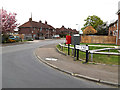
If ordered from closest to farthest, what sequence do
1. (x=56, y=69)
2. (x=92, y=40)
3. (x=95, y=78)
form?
(x=95, y=78), (x=56, y=69), (x=92, y=40)

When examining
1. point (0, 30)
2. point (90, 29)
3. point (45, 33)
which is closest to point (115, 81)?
point (0, 30)

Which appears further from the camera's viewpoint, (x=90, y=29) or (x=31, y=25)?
(x=31, y=25)

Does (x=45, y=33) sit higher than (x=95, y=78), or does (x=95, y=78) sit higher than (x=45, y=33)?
(x=45, y=33)

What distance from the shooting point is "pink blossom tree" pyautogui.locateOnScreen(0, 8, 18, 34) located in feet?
83.0

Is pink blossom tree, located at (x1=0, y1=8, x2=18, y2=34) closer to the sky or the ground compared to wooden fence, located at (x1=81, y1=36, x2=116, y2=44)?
closer to the sky

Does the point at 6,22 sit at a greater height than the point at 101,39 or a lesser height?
greater

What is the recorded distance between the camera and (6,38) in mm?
→ 26016

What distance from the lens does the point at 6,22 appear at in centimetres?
2673

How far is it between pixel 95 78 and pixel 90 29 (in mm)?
28398

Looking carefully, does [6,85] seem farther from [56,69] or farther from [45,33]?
[45,33]

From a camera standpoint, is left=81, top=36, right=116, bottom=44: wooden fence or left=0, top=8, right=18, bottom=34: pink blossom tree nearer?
left=81, top=36, right=116, bottom=44: wooden fence

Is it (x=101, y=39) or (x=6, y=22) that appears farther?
(x=6, y=22)

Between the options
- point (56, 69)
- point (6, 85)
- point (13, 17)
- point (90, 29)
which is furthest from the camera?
point (90, 29)

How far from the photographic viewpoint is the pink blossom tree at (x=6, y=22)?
83.0ft
